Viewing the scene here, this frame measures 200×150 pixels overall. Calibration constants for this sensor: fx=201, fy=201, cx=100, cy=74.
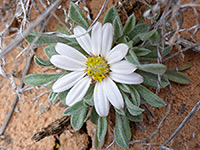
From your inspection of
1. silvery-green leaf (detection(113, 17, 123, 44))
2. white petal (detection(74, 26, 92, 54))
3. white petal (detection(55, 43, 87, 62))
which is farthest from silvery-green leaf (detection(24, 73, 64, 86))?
silvery-green leaf (detection(113, 17, 123, 44))

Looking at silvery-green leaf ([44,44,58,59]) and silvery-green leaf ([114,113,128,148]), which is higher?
silvery-green leaf ([44,44,58,59])

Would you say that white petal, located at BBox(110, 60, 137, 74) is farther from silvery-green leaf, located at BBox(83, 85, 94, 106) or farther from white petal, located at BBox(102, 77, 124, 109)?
silvery-green leaf, located at BBox(83, 85, 94, 106)

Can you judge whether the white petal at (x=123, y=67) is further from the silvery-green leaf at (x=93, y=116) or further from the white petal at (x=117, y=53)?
the silvery-green leaf at (x=93, y=116)

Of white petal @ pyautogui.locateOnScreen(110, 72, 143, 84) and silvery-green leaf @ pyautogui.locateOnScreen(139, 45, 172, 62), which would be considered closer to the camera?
white petal @ pyautogui.locateOnScreen(110, 72, 143, 84)

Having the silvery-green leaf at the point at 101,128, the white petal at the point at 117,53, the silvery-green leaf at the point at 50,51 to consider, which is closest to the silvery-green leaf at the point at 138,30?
the white petal at the point at 117,53

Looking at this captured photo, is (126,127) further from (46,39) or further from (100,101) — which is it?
(46,39)
